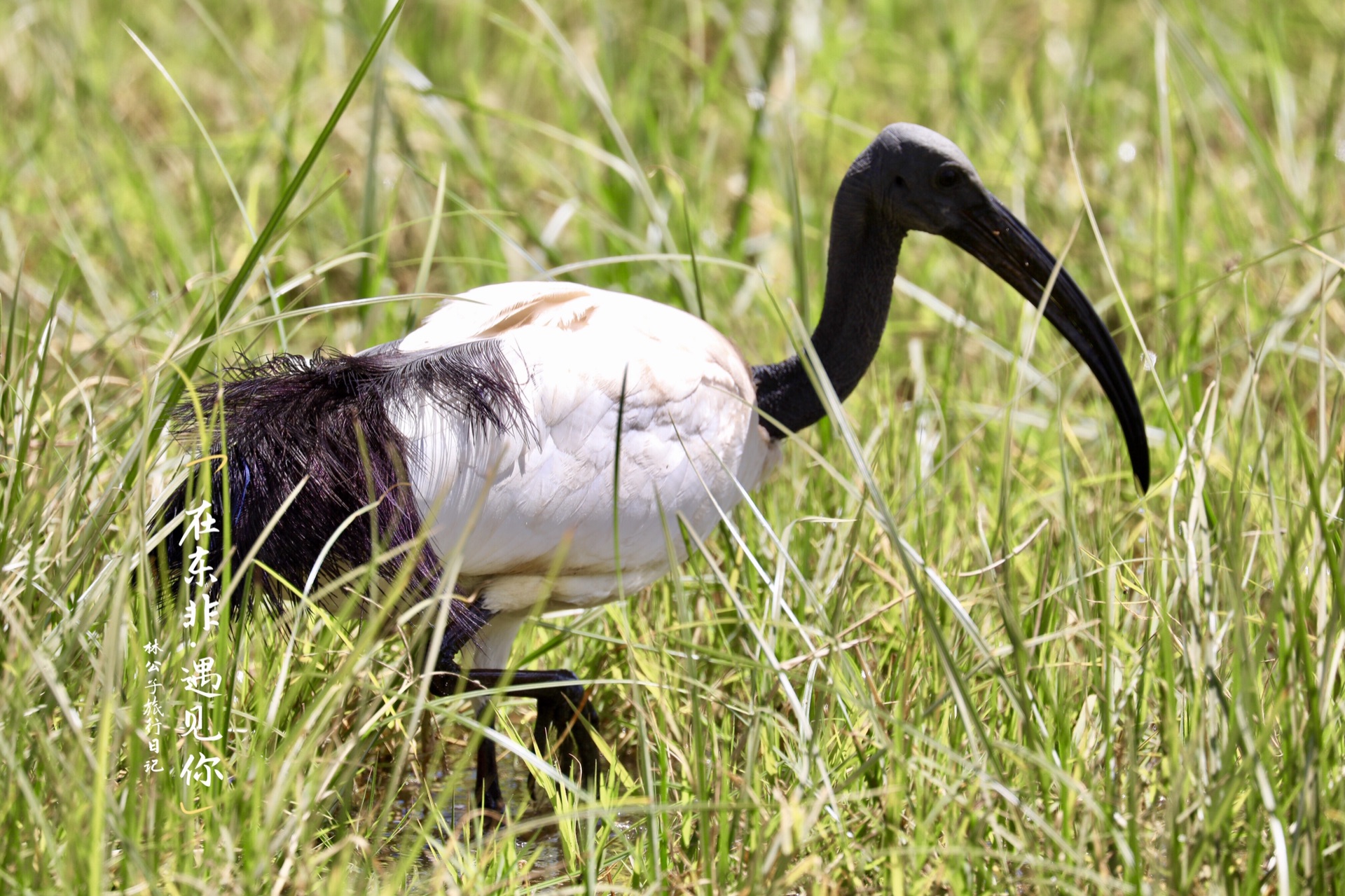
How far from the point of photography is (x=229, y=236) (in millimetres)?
4926

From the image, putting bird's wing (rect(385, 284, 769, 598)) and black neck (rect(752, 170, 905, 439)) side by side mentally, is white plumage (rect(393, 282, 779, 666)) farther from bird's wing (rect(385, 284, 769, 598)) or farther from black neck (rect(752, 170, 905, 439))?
black neck (rect(752, 170, 905, 439))

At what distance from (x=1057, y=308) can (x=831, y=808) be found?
1.35 metres

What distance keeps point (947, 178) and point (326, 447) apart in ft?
4.42

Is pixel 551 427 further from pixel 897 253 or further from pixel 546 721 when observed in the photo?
pixel 897 253

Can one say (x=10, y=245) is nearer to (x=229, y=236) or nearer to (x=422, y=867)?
(x=229, y=236)

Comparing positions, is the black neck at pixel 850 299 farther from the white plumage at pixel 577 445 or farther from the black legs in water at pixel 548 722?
the black legs in water at pixel 548 722

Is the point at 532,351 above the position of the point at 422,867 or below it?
above

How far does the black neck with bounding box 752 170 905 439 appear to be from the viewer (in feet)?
10.0

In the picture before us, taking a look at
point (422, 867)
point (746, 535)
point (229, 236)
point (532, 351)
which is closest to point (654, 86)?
point (229, 236)

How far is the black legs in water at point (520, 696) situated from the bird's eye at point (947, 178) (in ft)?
4.00

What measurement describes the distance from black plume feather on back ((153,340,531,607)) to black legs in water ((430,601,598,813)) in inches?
7.8

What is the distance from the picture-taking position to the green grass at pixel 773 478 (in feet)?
6.61

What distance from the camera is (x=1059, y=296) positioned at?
299 centimetres

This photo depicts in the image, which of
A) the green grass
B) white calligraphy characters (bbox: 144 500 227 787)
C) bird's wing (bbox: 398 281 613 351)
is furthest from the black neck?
white calligraphy characters (bbox: 144 500 227 787)
